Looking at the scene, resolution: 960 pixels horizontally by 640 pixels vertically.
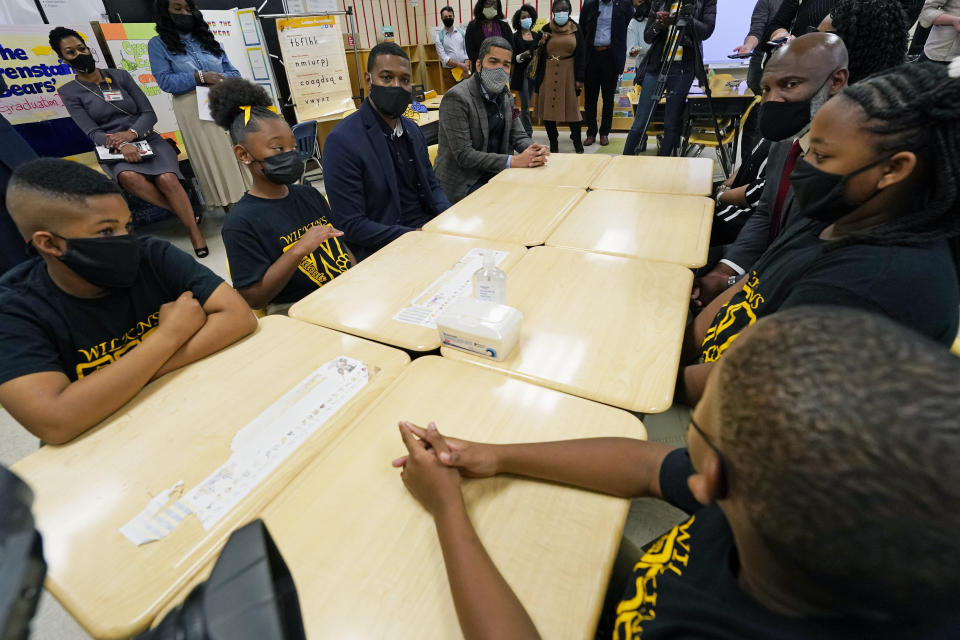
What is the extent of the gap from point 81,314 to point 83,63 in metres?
3.06

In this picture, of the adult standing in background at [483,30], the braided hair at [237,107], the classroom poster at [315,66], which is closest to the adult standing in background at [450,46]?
the adult standing in background at [483,30]

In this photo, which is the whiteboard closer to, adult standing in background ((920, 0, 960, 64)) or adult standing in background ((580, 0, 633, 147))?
adult standing in background ((580, 0, 633, 147))

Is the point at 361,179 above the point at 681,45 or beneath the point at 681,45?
beneath

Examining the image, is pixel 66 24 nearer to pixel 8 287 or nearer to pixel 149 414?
pixel 8 287

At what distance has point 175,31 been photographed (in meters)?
3.13

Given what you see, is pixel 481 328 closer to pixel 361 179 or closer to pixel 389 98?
pixel 361 179

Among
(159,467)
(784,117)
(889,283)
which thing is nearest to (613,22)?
(784,117)

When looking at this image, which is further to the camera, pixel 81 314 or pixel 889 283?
pixel 81 314

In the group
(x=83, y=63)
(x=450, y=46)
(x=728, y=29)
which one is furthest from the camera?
(x=450, y=46)

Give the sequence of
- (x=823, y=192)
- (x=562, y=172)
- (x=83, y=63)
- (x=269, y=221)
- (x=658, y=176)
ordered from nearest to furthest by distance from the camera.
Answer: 1. (x=823, y=192)
2. (x=269, y=221)
3. (x=658, y=176)
4. (x=562, y=172)
5. (x=83, y=63)

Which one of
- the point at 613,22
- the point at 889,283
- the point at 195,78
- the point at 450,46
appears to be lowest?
the point at 889,283

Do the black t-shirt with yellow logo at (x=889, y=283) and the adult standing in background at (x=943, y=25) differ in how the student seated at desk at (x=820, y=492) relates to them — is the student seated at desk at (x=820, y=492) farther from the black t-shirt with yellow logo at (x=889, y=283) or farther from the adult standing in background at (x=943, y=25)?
the adult standing in background at (x=943, y=25)

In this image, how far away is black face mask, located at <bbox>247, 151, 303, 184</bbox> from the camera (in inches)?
62.4

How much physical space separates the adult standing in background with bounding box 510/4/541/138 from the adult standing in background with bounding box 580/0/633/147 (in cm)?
58
